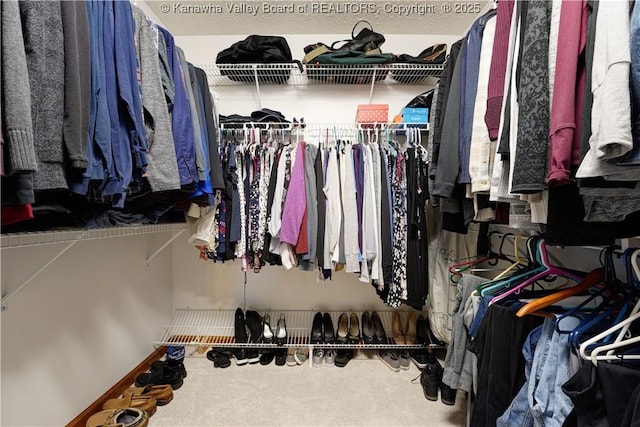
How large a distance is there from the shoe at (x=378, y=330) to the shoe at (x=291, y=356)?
0.55 meters

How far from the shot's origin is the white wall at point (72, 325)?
106 cm

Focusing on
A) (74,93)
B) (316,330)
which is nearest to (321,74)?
(74,93)


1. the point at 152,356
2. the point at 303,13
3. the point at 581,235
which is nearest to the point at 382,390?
the point at 581,235

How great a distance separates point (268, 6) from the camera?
5.84 ft

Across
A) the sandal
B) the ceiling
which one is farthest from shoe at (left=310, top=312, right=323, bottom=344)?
the ceiling

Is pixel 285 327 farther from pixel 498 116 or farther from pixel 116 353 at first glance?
pixel 498 116

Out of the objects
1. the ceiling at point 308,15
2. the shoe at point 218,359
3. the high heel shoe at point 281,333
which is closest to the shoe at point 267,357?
the high heel shoe at point 281,333

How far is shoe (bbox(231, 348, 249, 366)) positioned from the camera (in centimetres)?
183

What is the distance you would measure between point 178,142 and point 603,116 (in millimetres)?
1209

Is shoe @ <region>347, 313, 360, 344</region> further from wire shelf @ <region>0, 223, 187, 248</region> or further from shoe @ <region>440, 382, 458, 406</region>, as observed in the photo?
wire shelf @ <region>0, 223, 187, 248</region>

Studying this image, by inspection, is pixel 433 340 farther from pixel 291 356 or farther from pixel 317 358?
pixel 291 356

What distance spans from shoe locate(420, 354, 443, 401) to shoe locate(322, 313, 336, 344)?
581 mm

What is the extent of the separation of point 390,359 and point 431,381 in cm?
33

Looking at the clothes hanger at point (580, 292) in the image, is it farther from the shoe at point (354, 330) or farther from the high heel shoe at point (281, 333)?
the high heel shoe at point (281, 333)
